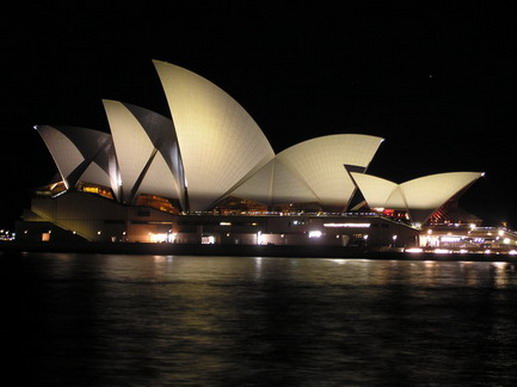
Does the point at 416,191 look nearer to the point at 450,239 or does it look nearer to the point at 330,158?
the point at 450,239

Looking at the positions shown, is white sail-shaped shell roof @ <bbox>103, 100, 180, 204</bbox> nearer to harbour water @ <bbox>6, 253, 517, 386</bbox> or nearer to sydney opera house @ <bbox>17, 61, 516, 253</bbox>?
sydney opera house @ <bbox>17, 61, 516, 253</bbox>

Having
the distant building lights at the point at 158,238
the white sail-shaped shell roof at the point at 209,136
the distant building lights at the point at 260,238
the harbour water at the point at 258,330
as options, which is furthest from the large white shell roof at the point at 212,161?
the harbour water at the point at 258,330

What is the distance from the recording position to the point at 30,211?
49.4 m

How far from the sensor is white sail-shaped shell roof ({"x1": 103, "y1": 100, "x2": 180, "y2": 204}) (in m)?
43.3

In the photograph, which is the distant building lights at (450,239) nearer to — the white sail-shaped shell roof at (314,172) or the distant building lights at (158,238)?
the white sail-shaped shell roof at (314,172)

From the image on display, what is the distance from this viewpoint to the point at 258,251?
47281 millimetres

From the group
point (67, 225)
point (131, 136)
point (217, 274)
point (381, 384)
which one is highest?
point (131, 136)

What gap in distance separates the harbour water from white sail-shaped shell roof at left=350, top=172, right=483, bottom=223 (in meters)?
22.1

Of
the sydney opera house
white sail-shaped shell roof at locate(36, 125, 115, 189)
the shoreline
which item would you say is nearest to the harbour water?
the sydney opera house

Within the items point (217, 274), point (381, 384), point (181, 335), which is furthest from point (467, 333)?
point (217, 274)

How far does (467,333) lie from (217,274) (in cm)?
1554

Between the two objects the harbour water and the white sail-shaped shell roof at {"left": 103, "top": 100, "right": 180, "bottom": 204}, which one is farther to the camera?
the white sail-shaped shell roof at {"left": 103, "top": 100, "right": 180, "bottom": 204}

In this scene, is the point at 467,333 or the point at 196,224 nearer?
the point at 467,333

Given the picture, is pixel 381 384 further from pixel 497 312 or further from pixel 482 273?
pixel 482 273
